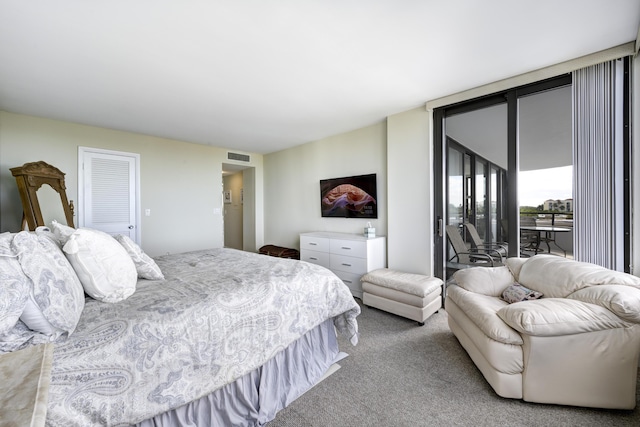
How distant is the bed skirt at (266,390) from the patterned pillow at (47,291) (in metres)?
0.57

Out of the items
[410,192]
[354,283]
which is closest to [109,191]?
[354,283]

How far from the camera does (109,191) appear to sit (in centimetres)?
394

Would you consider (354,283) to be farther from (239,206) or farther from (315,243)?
(239,206)

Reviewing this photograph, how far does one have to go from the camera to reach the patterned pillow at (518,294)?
198 centimetres

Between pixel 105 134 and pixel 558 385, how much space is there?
5.70 metres

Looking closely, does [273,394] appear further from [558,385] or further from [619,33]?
[619,33]

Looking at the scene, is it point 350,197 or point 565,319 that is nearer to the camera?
point 565,319

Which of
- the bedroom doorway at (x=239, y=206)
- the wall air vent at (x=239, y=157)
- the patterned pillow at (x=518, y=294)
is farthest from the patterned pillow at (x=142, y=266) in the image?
the bedroom doorway at (x=239, y=206)

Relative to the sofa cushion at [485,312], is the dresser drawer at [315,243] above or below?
above

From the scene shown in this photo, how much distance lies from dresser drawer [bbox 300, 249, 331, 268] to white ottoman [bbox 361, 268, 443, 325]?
841 mm

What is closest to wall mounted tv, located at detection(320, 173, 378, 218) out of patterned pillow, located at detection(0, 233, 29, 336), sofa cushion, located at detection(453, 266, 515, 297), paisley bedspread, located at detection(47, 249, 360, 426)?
sofa cushion, located at detection(453, 266, 515, 297)

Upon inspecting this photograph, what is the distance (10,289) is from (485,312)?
8.19 ft

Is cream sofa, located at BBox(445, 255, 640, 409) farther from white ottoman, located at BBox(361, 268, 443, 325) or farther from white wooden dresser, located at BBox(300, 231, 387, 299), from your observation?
white wooden dresser, located at BBox(300, 231, 387, 299)

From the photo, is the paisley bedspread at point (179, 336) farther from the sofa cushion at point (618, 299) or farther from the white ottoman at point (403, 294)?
the sofa cushion at point (618, 299)
